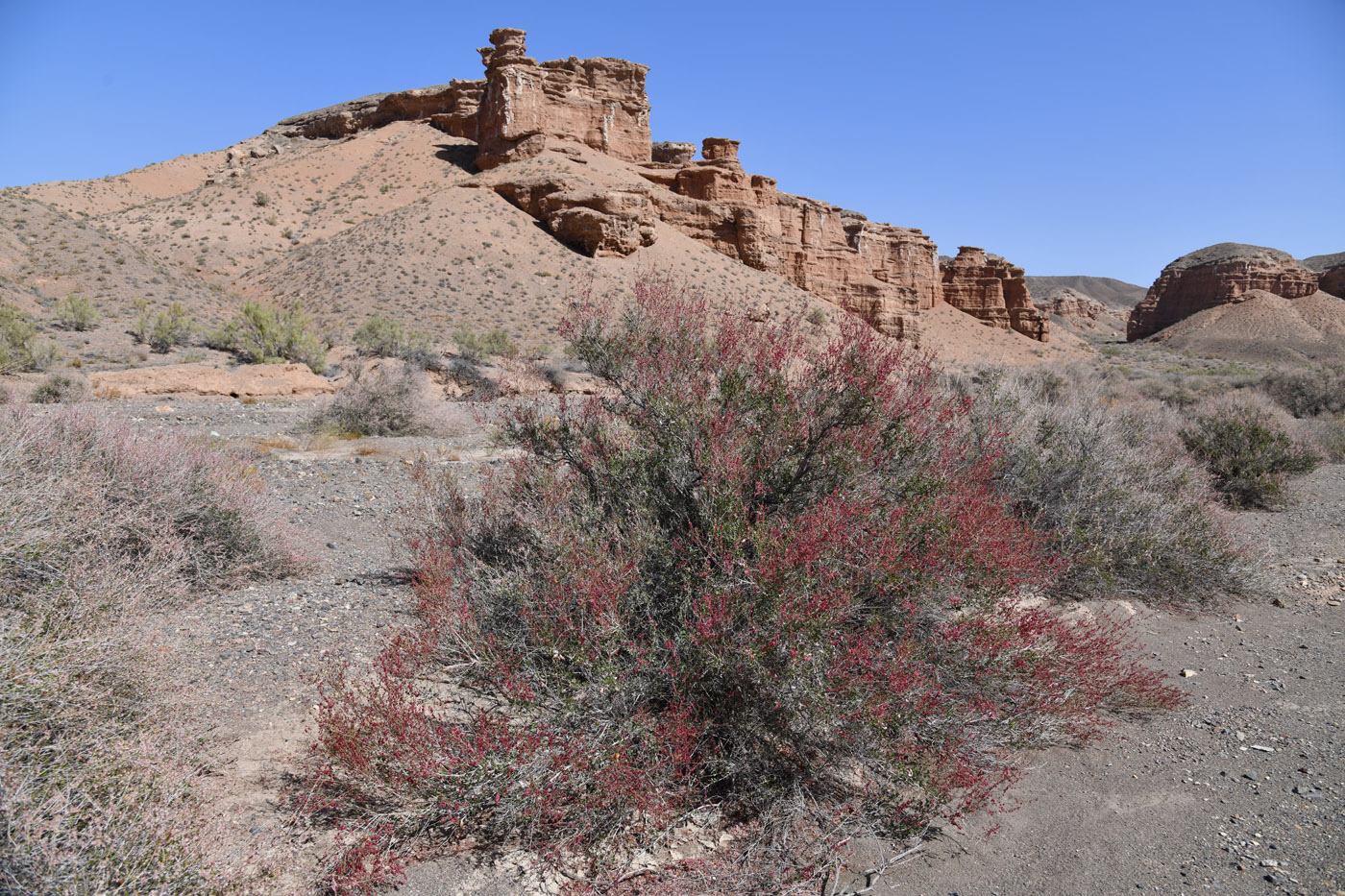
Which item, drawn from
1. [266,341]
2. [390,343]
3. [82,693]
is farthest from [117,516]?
[390,343]

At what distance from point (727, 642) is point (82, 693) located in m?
2.58

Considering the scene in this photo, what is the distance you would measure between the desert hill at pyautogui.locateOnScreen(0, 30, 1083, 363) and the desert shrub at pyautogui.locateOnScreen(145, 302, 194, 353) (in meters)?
3.32

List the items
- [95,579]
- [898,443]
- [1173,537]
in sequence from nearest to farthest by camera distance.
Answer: [95,579]
[898,443]
[1173,537]

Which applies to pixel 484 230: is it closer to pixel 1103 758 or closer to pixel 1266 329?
pixel 1103 758

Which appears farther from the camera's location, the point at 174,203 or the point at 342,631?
the point at 174,203

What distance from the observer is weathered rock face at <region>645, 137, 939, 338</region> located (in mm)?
43594

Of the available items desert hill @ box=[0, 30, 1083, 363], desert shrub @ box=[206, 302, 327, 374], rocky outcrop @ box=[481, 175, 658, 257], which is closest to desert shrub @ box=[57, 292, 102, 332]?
desert hill @ box=[0, 30, 1083, 363]

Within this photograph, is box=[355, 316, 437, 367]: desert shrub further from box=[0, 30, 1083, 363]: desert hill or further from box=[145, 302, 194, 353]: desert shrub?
box=[145, 302, 194, 353]: desert shrub

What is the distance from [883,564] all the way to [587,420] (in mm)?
2396

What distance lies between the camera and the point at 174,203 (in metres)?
43.3

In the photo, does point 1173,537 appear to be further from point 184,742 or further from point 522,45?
point 522,45

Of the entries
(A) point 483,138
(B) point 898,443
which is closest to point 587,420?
(B) point 898,443

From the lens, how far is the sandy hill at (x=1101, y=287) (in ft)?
349

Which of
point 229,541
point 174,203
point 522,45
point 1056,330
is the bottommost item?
point 229,541
